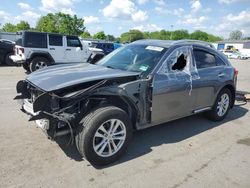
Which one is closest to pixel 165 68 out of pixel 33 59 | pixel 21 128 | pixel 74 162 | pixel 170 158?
pixel 170 158

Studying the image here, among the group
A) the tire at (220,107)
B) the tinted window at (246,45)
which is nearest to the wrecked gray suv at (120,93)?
the tire at (220,107)

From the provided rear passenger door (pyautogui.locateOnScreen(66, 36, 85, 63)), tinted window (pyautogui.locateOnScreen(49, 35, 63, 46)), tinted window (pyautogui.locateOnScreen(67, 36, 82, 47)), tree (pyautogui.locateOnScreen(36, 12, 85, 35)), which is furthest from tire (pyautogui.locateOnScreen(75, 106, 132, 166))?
tree (pyautogui.locateOnScreen(36, 12, 85, 35))

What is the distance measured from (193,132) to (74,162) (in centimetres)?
255

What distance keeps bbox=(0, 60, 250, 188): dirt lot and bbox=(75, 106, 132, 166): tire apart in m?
0.16

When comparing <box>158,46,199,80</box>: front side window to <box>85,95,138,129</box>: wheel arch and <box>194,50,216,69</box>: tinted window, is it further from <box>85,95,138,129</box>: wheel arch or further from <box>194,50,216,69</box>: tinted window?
<box>85,95,138,129</box>: wheel arch

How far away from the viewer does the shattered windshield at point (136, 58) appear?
4.18 meters

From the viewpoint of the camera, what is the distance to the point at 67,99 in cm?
321

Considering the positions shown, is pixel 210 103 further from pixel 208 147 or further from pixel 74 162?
pixel 74 162

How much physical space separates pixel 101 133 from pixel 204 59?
2.82 meters

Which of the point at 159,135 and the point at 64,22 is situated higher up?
the point at 64,22

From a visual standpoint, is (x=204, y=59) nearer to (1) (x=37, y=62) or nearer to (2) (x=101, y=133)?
(2) (x=101, y=133)

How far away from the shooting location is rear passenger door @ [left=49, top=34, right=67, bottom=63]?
11911 mm

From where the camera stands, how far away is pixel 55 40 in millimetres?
12070

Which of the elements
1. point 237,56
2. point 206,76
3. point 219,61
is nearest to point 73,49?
point 219,61
